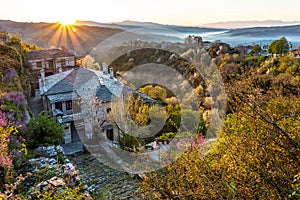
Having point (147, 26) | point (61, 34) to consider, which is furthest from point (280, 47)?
point (61, 34)

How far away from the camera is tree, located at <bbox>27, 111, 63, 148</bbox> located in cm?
781

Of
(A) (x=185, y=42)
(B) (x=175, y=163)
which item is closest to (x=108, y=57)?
(A) (x=185, y=42)

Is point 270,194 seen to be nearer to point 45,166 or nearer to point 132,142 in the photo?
point 45,166

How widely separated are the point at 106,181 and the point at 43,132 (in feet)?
9.49

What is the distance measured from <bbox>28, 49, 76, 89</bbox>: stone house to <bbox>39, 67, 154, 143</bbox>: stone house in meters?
Answer: 5.27

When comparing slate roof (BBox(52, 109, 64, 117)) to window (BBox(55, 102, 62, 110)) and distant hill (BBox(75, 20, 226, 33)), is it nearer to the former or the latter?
window (BBox(55, 102, 62, 110))

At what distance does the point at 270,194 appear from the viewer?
86.8 inches

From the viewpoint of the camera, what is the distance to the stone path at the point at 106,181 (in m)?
5.48

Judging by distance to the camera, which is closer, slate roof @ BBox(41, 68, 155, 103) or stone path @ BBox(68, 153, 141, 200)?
stone path @ BBox(68, 153, 141, 200)

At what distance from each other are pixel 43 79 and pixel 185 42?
60.7 ft

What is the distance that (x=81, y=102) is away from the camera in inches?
411

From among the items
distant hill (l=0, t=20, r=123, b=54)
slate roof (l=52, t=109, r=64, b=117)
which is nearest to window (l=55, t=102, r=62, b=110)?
slate roof (l=52, t=109, r=64, b=117)

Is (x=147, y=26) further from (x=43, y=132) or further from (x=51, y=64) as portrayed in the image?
(x=43, y=132)

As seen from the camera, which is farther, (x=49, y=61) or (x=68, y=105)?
(x=49, y=61)
